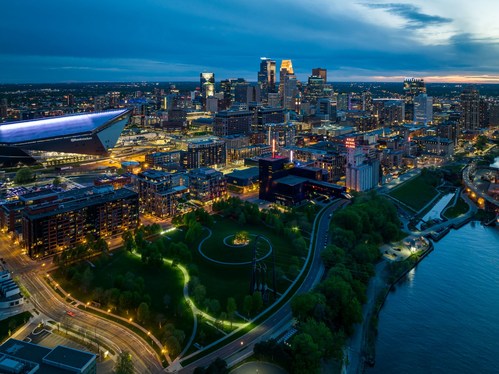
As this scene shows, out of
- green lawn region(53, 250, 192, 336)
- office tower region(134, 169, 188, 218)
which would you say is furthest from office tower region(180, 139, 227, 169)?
green lawn region(53, 250, 192, 336)

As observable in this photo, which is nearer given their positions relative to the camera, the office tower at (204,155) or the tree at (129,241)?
the tree at (129,241)

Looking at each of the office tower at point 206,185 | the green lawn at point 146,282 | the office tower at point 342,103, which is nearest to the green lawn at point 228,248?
the green lawn at point 146,282

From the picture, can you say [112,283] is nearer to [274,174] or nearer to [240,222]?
[240,222]

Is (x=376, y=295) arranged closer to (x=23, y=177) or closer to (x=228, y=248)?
(x=228, y=248)

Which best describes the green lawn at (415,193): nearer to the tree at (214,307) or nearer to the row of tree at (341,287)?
the row of tree at (341,287)

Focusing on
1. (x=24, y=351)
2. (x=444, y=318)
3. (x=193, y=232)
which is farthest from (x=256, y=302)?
(x=24, y=351)

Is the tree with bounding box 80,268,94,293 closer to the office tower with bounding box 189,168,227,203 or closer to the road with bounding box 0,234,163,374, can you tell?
the road with bounding box 0,234,163,374

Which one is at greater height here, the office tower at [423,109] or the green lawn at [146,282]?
the office tower at [423,109]
